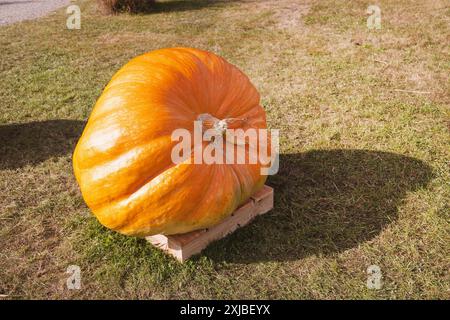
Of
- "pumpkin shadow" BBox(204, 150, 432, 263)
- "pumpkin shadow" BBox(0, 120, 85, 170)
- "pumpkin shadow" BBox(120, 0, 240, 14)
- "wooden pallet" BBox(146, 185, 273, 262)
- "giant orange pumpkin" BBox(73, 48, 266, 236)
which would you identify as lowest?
"pumpkin shadow" BBox(120, 0, 240, 14)

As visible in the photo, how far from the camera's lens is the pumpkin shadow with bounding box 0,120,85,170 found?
14.4 ft

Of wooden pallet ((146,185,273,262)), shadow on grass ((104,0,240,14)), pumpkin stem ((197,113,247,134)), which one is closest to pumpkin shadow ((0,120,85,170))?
wooden pallet ((146,185,273,262))

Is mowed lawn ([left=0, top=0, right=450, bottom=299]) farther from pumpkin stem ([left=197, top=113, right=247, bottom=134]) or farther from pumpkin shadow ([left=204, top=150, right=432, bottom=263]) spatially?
pumpkin stem ([left=197, top=113, right=247, bottom=134])

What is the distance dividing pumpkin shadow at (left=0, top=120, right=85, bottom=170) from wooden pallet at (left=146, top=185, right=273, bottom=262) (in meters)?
1.83

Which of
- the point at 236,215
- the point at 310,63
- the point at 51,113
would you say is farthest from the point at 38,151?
the point at 310,63

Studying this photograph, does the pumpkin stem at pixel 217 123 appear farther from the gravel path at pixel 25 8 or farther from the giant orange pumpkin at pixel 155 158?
the gravel path at pixel 25 8

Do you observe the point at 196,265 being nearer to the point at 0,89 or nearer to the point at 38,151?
the point at 38,151

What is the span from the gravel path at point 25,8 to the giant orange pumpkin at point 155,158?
778 centimetres

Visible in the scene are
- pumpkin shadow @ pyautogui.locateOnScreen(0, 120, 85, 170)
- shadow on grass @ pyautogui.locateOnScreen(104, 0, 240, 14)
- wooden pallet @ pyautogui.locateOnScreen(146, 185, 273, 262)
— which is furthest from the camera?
shadow on grass @ pyautogui.locateOnScreen(104, 0, 240, 14)

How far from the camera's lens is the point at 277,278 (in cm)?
294

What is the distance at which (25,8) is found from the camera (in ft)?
34.8

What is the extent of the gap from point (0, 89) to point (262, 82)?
3415 mm

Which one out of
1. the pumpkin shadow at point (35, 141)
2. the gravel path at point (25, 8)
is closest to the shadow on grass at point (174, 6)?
the gravel path at point (25, 8)

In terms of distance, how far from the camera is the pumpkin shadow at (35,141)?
438 centimetres
